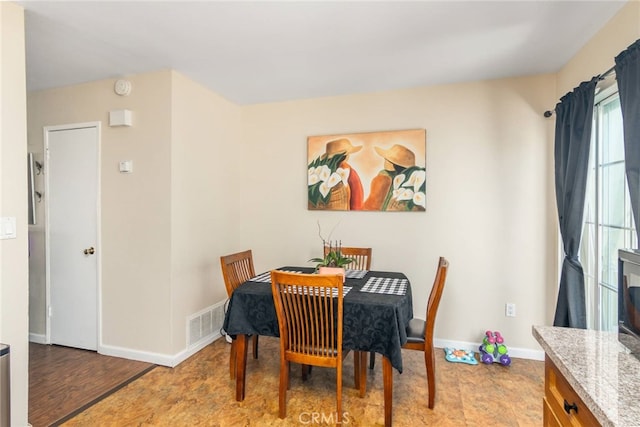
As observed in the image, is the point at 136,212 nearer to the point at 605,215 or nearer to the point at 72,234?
the point at 72,234

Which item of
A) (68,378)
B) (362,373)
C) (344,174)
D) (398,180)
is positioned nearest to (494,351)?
(362,373)

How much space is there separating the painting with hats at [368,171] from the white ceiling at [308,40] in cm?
53

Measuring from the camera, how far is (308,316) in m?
1.95

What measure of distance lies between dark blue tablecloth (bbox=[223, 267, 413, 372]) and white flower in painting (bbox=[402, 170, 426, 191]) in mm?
1201

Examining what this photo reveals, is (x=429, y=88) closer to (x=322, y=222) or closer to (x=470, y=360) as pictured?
(x=322, y=222)

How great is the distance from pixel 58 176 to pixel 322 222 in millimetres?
2522

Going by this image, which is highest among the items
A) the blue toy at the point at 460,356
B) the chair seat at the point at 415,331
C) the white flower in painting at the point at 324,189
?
the white flower in painting at the point at 324,189

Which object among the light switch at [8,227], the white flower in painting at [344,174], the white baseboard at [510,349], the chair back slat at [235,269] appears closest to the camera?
the light switch at [8,227]

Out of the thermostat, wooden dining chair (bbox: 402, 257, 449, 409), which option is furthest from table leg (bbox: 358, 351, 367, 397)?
the thermostat

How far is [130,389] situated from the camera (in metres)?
2.37

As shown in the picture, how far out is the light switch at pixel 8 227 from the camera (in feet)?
5.90

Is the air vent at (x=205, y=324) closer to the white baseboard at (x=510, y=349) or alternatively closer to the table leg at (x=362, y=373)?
the table leg at (x=362, y=373)

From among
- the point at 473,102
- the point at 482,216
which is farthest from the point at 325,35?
the point at 482,216

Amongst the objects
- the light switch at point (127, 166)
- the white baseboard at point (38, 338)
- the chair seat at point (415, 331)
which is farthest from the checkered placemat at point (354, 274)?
the white baseboard at point (38, 338)
